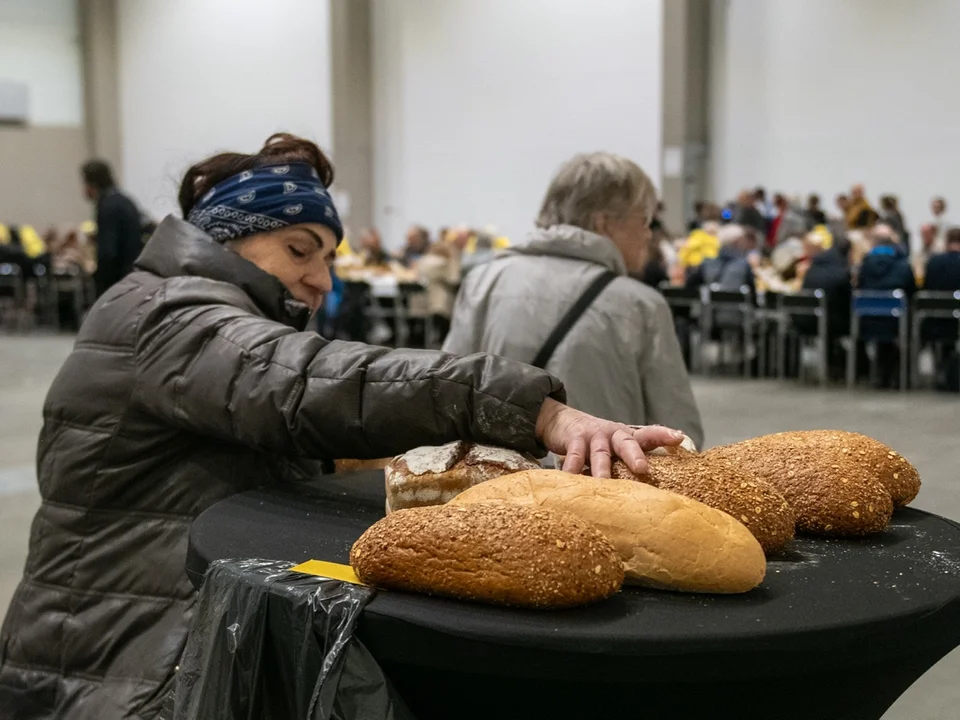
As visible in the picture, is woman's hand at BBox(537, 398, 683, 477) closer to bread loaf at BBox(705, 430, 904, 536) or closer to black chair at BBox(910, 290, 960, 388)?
bread loaf at BBox(705, 430, 904, 536)

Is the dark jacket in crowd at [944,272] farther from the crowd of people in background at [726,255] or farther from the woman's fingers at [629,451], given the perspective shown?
the woman's fingers at [629,451]

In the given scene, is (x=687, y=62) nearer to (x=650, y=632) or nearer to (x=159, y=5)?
(x=159, y=5)

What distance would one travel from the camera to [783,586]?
128 cm

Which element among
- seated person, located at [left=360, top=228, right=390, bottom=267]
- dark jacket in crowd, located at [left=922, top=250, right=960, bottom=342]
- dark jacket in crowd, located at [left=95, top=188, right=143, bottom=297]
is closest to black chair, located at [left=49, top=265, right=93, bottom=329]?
seated person, located at [left=360, top=228, right=390, bottom=267]

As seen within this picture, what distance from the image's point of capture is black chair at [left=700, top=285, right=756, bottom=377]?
36.2 ft

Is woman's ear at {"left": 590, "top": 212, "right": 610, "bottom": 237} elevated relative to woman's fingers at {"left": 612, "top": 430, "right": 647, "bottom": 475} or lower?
elevated

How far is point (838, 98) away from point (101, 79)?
1427cm

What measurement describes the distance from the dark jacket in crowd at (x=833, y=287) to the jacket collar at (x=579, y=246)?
7663 millimetres

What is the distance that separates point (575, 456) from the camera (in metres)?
1.48

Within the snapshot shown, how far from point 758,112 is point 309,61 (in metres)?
7.89

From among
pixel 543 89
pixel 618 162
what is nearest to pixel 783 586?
pixel 618 162

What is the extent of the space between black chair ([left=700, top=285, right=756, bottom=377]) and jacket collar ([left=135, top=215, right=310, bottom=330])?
9478mm

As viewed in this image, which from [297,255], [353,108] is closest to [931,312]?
[297,255]

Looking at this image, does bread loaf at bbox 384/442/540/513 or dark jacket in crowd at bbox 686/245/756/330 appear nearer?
bread loaf at bbox 384/442/540/513
